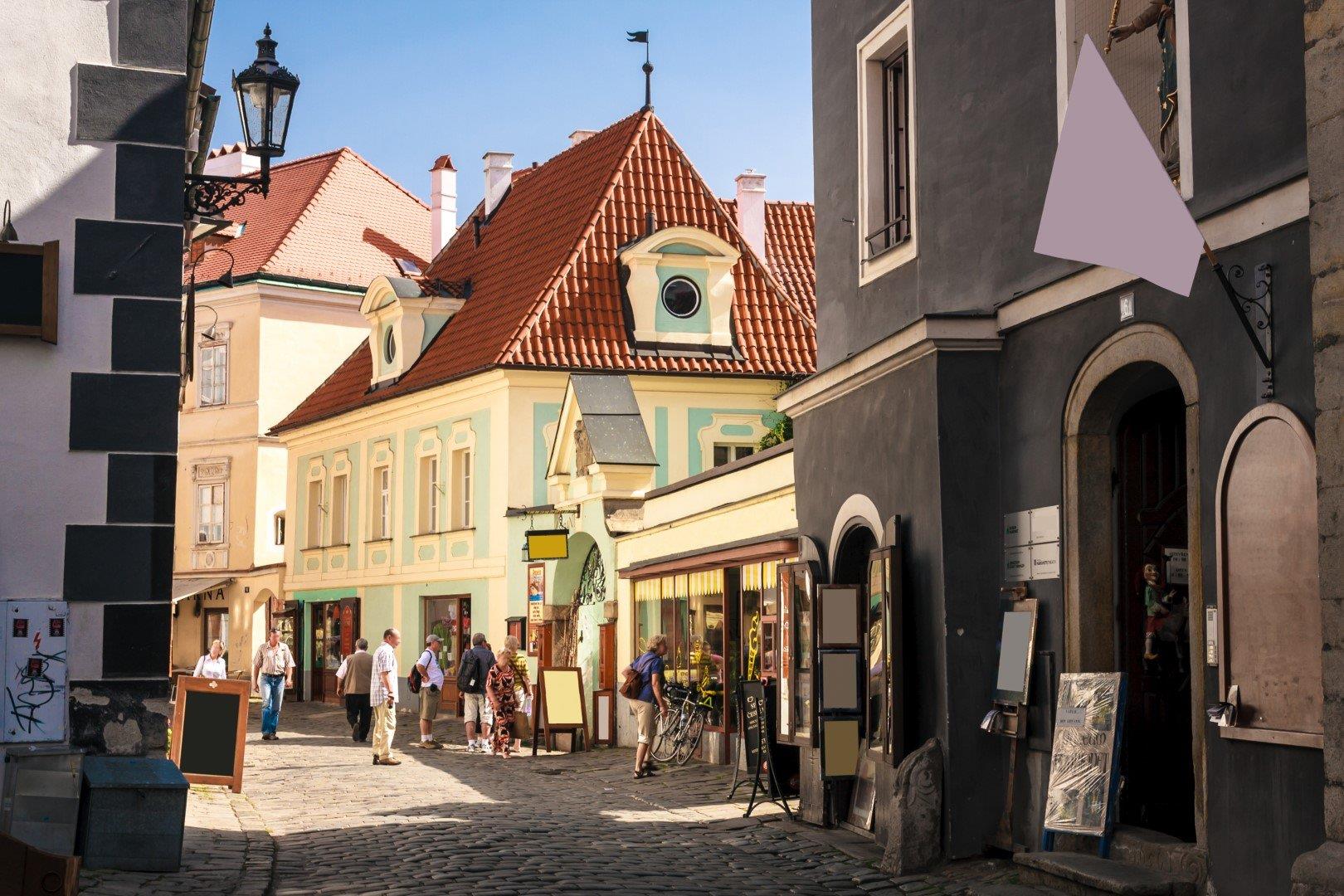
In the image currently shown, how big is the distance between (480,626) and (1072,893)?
24.1 metres

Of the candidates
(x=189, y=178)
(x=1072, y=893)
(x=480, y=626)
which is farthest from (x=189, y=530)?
(x=1072, y=893)

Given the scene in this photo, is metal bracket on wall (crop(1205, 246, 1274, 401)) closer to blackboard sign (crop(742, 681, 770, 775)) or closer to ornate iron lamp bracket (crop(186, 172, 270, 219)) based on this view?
ornate iron lamp bracket (crop(186, 172, 270, 219))

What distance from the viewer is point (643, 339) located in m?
33.5

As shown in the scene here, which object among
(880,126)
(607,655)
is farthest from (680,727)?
(880,126)

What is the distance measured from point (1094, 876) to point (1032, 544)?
2807 mm

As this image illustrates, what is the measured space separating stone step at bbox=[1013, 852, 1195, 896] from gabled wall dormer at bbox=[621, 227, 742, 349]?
23.1 m

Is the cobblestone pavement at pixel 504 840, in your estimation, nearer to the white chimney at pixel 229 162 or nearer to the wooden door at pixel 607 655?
the wooden door at pixel 607 655

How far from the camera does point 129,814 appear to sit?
37.1 feet

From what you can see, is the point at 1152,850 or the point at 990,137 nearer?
the point at 1152,850

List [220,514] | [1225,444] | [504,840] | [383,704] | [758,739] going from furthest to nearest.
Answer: [220,514]
[383,704]
[758,739]
[504,840]
[1225,444]

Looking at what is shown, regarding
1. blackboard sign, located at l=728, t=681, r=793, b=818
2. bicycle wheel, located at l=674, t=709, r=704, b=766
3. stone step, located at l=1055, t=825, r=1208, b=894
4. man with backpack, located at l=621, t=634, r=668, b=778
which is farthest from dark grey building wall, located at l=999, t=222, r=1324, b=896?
bicycle wheel, located at l=674, t=709, r=704, b=766

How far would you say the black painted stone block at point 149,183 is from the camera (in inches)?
467

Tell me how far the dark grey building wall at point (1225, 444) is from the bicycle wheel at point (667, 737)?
420 inches

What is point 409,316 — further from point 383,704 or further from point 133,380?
point 133,380
